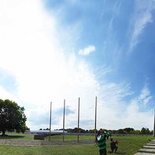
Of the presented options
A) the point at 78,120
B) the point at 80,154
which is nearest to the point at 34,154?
the point at 80,154

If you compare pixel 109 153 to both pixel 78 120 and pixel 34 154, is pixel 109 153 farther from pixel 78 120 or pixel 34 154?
pixel 78 120

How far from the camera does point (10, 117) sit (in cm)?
6556

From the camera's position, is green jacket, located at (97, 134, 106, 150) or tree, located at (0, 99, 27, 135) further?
tree, located at (0, 99, 27, 135)

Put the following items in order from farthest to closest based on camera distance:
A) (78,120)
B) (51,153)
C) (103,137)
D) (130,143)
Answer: (78,120)
(130,143)
(51,153)
(103,137)

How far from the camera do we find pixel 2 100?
6688cm

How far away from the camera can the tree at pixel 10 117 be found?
64688 mm

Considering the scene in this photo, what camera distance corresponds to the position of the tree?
212 feet

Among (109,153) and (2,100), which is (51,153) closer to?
(109,153)

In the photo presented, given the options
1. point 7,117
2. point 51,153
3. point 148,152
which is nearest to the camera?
point 51,153

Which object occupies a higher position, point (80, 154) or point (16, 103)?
point (16, 103)

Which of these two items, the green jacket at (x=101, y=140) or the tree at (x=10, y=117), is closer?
the green jacket at (x=101, y=140)

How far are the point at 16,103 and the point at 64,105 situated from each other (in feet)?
74.0

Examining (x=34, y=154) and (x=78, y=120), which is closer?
(x=34, y=154)

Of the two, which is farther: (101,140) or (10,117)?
(10,117)
